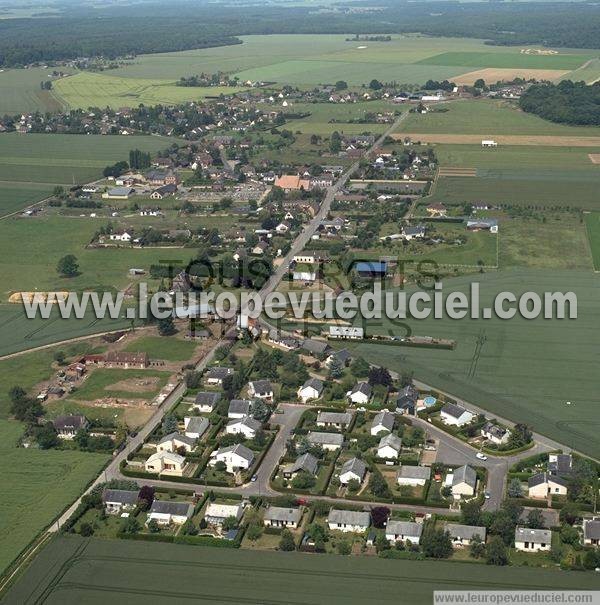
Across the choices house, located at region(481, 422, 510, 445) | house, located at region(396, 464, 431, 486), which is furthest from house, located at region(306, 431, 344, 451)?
house, located at region(481, 422, 510, 445)

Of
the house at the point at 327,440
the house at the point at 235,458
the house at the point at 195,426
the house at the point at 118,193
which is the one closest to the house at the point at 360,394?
the house at the point at 327,440

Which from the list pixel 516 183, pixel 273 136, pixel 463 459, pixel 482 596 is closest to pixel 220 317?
pixel 463 459

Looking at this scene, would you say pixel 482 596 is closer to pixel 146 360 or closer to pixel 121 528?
→ pixel 121 528

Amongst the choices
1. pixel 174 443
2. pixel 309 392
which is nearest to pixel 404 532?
pixel 174 443

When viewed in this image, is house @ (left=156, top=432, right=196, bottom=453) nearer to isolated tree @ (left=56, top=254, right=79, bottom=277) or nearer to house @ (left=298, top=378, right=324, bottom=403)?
house @ (left=298, top=378, right=324, bottom=403)

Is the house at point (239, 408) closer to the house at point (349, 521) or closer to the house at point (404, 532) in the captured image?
the house at point (349, 521)
